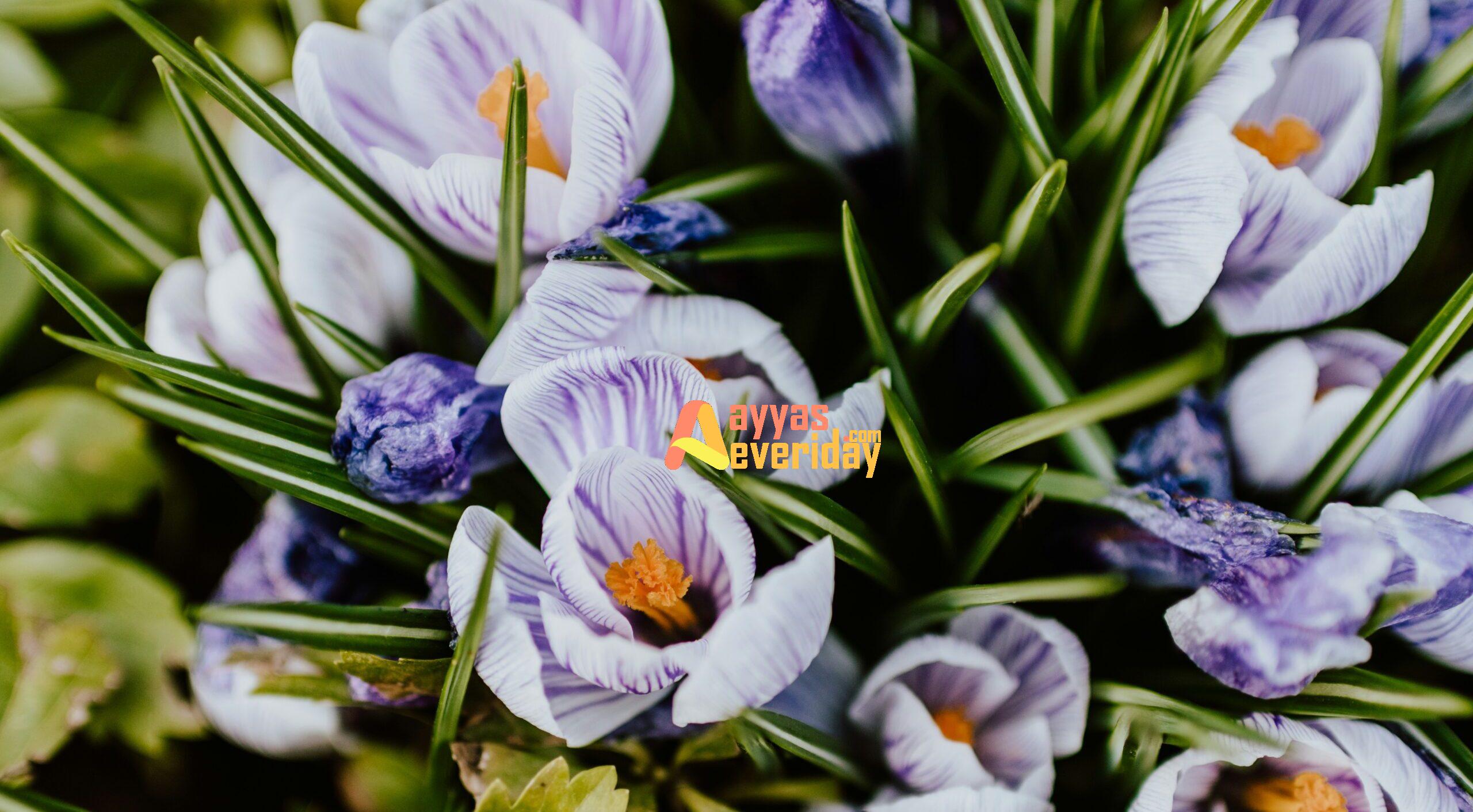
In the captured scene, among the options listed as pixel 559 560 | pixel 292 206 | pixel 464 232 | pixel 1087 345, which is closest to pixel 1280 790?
pixel 1087 345

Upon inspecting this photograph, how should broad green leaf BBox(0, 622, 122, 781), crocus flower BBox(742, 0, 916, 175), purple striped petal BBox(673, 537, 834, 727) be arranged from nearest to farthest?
purple striped petal BBox(673, 537, 834, 727) → crocus flower BBox(742, 0, 916, 175) → broad green leaf BBox(0, 622, 122, 781)

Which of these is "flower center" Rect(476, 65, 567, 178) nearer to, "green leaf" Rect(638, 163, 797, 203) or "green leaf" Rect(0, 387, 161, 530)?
"green leaf" Rect(638, 163, 797, 203)

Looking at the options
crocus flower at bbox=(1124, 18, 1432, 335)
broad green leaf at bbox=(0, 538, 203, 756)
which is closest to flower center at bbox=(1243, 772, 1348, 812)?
crocus flower at bbox=(1124, 18, 1432, 335)

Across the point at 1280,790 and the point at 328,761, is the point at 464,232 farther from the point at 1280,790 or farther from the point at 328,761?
the point at 1280,790

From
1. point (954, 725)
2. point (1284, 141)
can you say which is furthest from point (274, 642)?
point (1284, 141)

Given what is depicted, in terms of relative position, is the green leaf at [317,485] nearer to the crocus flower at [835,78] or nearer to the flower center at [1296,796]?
the crocus flower at [835,78]

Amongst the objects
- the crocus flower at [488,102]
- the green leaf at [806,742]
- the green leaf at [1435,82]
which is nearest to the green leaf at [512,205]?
the crocus flower at [488,102]

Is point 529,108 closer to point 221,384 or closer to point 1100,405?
point 221,384
